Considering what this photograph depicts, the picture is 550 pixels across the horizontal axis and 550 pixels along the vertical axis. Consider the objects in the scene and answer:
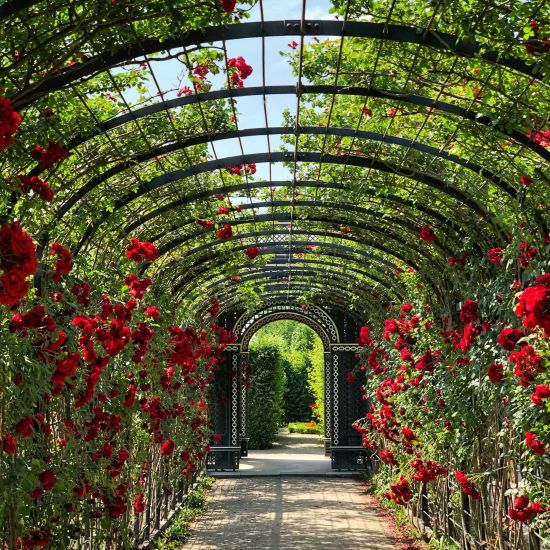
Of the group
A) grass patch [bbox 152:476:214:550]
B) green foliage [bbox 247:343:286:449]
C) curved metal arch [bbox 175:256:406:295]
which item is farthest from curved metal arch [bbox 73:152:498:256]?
green foliage [bbox 247:343:286:449]

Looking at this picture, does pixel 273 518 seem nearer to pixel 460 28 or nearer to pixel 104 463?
pixel 104 463

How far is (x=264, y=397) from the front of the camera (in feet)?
58.1

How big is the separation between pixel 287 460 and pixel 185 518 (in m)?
6.72

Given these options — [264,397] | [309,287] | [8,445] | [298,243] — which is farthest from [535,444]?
[264,397]

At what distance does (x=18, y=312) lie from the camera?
141 inches

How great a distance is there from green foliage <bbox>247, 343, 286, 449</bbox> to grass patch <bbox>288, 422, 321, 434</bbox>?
4.06 meters

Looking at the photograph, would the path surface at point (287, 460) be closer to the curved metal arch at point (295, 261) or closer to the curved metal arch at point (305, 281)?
the curved metal arch at point (305, 281)

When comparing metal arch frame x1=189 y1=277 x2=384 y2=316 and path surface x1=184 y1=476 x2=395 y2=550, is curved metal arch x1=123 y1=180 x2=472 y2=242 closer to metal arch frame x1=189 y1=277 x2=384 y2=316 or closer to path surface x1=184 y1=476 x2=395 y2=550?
path surface x1=184 y1=476 x2=395 y2=550

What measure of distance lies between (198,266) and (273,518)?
10.4 feet

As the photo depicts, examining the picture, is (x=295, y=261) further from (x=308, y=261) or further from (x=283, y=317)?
(x=283, y=317)

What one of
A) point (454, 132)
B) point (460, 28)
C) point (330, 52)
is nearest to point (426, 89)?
point (454, 132)

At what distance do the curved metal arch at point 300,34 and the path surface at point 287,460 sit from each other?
10494 millimetres

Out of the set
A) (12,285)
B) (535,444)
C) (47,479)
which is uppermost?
(12,285)

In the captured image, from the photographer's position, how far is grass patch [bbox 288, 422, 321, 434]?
22672mm
